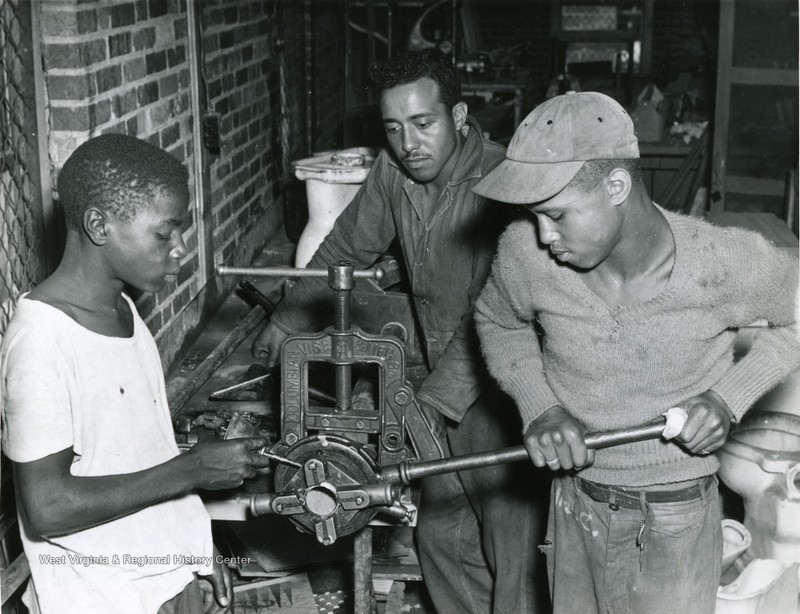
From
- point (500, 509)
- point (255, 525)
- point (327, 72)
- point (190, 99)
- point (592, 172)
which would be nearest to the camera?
point (592, 172)

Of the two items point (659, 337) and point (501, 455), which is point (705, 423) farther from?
point (501, 455)

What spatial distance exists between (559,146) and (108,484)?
4.05ft

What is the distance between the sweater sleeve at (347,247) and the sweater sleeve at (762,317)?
60.0 inches

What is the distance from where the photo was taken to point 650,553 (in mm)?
2369

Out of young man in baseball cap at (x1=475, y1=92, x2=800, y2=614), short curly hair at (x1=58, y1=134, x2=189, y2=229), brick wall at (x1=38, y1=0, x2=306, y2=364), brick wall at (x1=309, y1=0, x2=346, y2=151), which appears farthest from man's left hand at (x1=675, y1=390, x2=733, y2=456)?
brick wall at (x1=309, y1=0, x2=346, y2=151)

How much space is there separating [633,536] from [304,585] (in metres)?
1.65

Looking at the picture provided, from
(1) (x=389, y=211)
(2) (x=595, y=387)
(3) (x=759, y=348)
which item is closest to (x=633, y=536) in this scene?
(2) (x=595, y=387)

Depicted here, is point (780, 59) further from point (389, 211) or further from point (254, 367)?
point (254, 367)

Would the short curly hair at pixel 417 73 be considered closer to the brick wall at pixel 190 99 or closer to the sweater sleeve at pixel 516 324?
the brick wall at pixel 190 99

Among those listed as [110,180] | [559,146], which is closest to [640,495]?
[559,146]

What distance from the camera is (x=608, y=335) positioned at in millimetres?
2303

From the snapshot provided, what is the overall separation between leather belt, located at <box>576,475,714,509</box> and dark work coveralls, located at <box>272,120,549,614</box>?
2.75 feet

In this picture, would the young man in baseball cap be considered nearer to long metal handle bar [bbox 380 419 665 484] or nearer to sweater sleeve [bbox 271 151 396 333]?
long metal handle bar [bbox 380 419 665 484]

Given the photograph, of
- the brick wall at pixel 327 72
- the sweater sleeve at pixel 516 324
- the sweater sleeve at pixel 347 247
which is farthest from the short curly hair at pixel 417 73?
the brick wall at pixel 327 72
